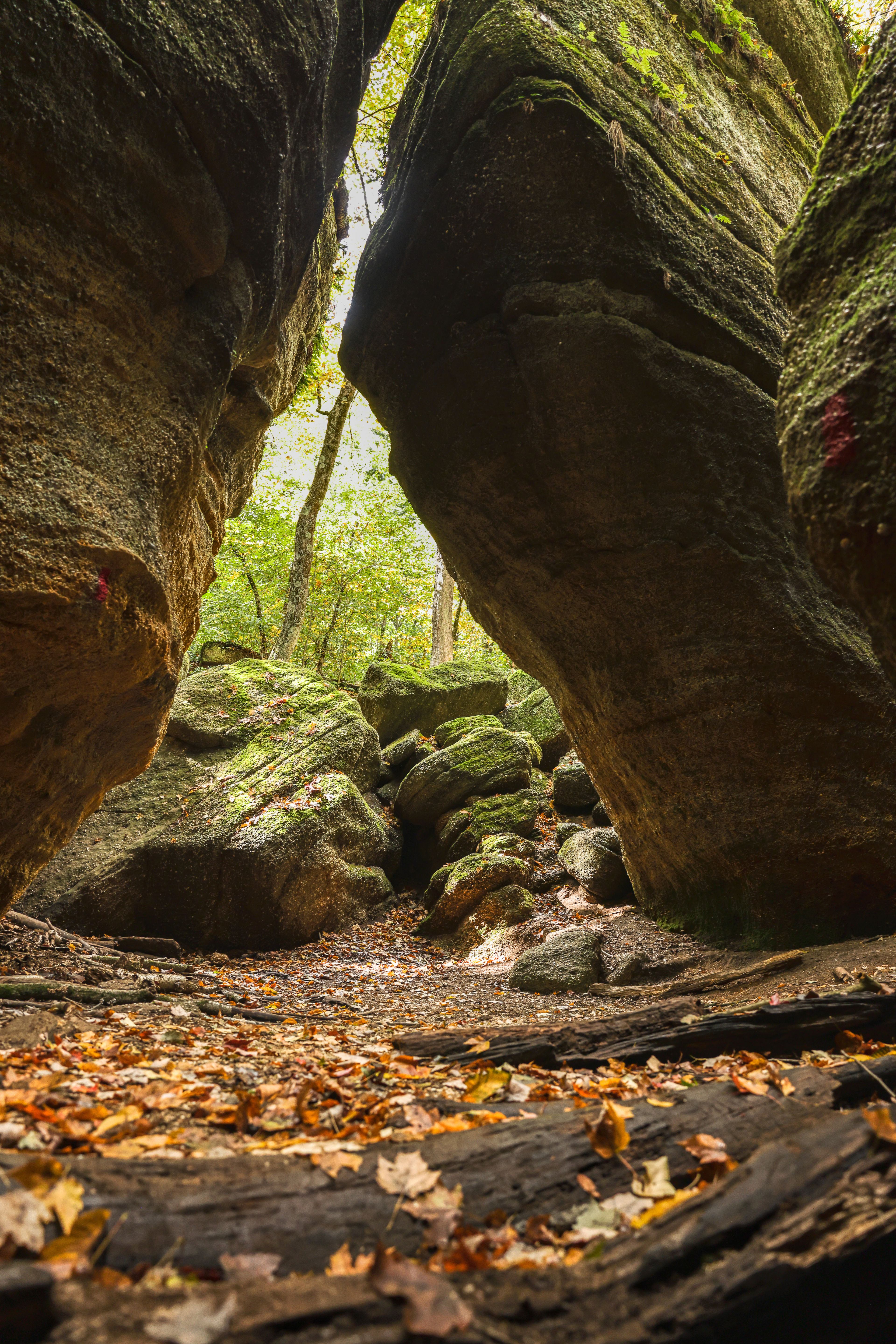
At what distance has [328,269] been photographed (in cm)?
861

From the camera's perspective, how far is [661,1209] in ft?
6.48

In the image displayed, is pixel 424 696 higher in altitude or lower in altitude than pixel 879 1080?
higher

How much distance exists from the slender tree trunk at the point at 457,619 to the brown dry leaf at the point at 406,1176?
2015 centimetres

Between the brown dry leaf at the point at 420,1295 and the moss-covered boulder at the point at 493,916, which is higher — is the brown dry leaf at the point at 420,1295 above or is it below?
above

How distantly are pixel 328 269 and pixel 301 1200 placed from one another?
382 inches

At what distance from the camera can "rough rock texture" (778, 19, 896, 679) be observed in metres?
2.96

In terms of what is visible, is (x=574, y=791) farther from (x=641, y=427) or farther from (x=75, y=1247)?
(x=75, y=1247)

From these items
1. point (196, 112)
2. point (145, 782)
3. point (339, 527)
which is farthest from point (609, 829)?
point (339, 527)

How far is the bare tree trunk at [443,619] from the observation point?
2033 cm

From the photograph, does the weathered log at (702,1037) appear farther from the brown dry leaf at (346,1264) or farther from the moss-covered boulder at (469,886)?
the moss-covered boulder at (469,886)

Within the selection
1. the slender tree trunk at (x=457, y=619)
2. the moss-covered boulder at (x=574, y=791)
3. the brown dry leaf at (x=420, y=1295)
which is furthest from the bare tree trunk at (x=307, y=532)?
the brown dry leaf at (x=420, y=1295)

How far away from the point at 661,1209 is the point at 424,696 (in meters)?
14.3

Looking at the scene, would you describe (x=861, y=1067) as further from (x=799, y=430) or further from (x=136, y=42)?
(x=136, y=42)

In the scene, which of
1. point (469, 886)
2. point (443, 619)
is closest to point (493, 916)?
point (469, 886)
